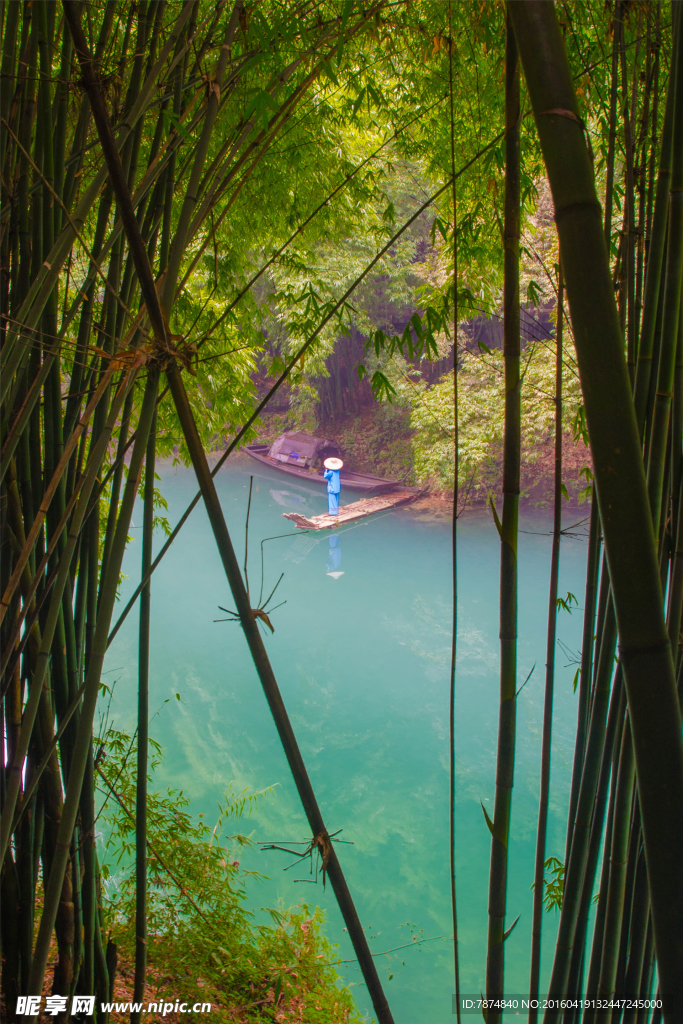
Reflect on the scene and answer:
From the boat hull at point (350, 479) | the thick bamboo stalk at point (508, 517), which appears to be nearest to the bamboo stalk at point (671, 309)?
the thick bamboo stalk at point (508, 517)

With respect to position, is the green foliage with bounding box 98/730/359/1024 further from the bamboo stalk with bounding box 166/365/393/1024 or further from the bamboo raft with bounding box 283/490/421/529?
the bamboo raft with bounding box 283/490/421/529

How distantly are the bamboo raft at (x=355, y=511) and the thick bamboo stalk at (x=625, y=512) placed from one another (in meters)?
7.00

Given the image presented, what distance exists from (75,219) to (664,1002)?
74 cm

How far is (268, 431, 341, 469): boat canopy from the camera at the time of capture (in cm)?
958

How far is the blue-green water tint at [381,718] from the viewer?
3.19 m

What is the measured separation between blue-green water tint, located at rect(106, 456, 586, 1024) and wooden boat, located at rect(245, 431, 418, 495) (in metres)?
1.63

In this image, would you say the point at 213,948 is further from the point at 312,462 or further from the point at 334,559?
the point at 312,462

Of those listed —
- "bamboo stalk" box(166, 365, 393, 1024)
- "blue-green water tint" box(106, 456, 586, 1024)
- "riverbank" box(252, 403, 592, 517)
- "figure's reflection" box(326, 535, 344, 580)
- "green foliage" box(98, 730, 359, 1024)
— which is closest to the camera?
"bamboo stalk" box(166, 365, 393, 1024)

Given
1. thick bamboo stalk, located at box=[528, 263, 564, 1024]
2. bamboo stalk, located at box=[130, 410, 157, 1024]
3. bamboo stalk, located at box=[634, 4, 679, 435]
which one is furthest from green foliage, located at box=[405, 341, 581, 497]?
bamboo stalk, located at box=[130, 410, 157, 1024]

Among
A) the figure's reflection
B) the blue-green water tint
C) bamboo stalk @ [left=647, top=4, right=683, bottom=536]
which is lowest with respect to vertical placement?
the blue-green water tint

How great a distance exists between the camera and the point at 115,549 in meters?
0.56

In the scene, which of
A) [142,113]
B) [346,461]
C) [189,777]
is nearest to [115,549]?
[142,113]

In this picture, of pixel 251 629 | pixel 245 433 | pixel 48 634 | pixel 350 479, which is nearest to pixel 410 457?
pixel 350 479

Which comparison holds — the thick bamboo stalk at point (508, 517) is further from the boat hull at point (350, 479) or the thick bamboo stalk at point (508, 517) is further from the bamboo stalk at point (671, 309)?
the boat hull at point (350, 479)
